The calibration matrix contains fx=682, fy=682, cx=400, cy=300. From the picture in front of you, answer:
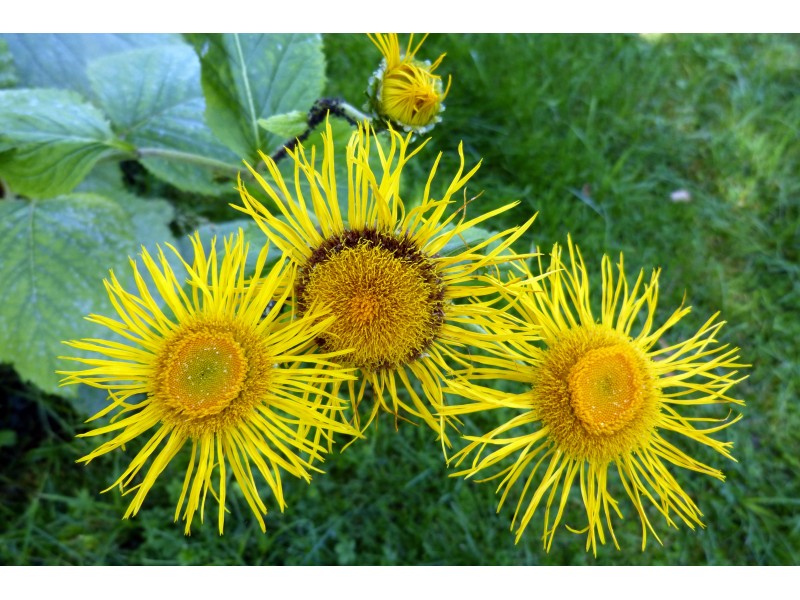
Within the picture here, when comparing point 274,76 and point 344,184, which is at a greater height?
point 274,76

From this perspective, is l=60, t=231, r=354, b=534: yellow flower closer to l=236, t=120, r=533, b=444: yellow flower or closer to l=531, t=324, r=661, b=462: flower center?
l=236, t=120, r=533, b=444: yellow flower

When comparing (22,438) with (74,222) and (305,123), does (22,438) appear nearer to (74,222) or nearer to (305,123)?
(74,222)

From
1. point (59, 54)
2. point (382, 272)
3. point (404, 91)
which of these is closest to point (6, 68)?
point (59, 54)

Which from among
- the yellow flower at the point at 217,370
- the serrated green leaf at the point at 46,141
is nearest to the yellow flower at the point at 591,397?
the yellow flower at the point at 217,370

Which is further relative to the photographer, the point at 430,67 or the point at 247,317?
the point at 430,67

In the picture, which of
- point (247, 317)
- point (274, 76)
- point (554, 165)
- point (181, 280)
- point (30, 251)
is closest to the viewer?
point (247, 317)

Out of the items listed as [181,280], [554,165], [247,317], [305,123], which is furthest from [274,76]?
[554,165]
